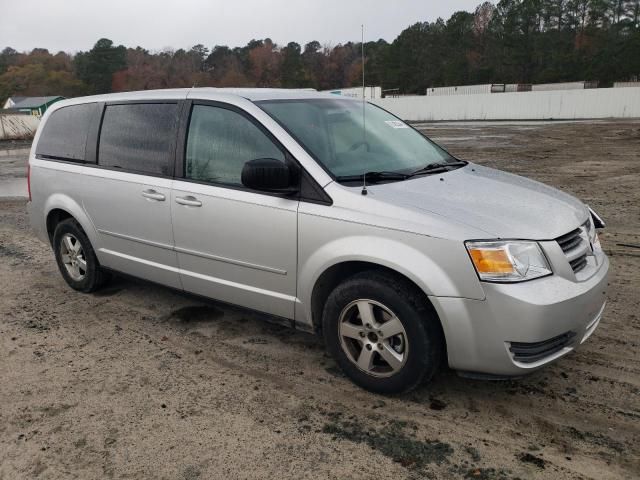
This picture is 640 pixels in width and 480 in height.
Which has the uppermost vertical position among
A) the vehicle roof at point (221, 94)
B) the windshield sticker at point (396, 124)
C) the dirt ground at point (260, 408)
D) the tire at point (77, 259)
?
the vehicle roof at point (221, 94)

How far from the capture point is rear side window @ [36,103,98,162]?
5.04 m

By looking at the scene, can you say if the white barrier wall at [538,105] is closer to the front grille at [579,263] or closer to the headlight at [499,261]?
the front grille at [579,263]

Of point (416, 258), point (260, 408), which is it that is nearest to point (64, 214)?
point (260, 408)

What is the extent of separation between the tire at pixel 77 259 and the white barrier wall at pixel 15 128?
99.2ft

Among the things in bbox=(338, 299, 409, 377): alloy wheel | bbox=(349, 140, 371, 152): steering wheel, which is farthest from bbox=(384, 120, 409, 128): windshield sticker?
bbox=(338, 299, 409, 377): alloy wheel

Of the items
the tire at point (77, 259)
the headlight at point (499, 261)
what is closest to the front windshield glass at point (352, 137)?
the headlight at point (499, 261)

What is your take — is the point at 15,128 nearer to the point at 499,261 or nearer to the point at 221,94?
the point at 221,94

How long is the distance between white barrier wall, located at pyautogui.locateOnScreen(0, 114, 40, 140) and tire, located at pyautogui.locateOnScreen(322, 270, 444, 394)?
33.3 meters

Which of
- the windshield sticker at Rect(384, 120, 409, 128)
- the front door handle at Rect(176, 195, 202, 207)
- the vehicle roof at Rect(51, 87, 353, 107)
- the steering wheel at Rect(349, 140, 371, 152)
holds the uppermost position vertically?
the vehicle roof at Rect(51, 87, 353, 107)

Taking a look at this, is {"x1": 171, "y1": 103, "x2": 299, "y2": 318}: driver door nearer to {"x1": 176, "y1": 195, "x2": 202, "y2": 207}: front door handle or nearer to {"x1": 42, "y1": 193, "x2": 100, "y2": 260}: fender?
{"x1": 176, "y1": 195, "x2": 202, "y2": 207}: front door handle

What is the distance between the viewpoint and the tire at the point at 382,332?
10.3ft

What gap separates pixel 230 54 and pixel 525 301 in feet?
381

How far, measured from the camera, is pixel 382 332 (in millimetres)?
3258

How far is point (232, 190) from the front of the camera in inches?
150
